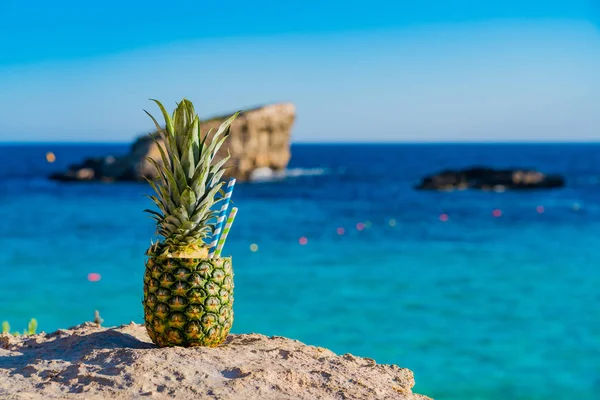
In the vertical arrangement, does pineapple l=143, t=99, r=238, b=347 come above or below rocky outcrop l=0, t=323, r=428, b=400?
above

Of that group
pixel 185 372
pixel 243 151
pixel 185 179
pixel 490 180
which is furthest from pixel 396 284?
Result: pixel 243 151

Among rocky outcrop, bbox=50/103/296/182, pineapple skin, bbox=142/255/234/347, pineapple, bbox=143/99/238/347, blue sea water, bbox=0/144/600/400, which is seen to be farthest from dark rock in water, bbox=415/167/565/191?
pineapple skin, bbox=142/255/234/347

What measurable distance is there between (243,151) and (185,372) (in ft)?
218

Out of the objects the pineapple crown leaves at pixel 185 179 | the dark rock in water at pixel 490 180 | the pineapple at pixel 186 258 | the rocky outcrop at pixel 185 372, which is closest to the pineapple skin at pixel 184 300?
the pineapple at pixel 186 258

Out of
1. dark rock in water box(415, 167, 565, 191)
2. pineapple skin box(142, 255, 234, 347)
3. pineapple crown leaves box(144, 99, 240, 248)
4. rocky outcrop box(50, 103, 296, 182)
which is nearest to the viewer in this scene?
pineapple skin box(142, 255, 234, 347)

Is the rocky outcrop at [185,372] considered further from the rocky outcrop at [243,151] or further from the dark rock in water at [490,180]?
the rocky outcrop at [243,151]

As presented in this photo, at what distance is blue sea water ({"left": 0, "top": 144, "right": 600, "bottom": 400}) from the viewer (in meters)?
14.4

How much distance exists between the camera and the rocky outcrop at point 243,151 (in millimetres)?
66312

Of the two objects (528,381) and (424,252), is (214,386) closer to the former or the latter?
(528,381)

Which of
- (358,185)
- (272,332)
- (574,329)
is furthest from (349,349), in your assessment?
(358,185)

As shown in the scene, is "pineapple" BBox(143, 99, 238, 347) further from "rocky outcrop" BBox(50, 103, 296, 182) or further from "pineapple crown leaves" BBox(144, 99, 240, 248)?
"rocky outcrop" BBox(50, 103, 296, 182)

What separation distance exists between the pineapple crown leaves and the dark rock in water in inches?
2031

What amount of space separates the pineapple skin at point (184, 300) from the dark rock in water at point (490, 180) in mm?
51688

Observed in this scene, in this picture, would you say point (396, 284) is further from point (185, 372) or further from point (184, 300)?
point (185, 372)
